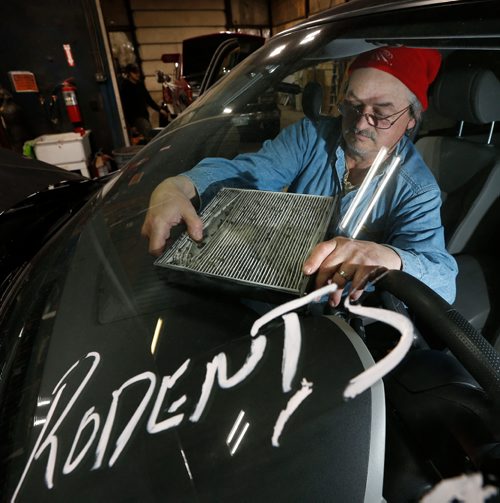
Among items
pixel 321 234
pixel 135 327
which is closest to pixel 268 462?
pixel 135 327

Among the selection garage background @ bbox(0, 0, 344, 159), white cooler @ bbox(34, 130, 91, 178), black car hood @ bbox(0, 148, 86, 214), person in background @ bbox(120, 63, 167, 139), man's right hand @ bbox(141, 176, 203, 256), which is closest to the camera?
man's right hand @ bbox(141, 176, 203, 256)

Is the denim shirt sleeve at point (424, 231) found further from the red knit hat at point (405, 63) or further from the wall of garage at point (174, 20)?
the wall of garage at point (174, 20)

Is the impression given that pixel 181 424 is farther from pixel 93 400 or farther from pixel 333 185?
pixel 333 185

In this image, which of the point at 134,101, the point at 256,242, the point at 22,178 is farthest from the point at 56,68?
the point at 256,242

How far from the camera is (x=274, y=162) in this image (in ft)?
4.23

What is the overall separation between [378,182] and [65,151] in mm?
4170

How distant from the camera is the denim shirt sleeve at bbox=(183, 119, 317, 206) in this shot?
1.11 meters

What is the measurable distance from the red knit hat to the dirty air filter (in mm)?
411

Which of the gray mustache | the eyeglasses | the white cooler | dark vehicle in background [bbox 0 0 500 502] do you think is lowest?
Answer: the white cooler

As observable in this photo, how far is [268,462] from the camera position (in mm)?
397

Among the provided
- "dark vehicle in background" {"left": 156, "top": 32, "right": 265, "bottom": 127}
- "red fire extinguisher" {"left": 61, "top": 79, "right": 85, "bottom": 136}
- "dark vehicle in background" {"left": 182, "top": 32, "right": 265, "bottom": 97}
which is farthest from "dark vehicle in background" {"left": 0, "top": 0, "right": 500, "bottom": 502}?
"red fire extinguisher" {"left": 61, "top": 79, "right": 85, "bottom": 136}

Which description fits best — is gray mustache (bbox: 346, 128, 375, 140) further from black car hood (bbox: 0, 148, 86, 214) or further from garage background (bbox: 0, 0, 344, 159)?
garage background (bbox: 0, 0, 344, 159)

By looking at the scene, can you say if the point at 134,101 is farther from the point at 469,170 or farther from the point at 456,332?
the point at 456,332

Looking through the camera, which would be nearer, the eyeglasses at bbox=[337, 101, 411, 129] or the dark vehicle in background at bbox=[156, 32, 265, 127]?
the eyeglasses at bbox=[337, 101, 411, 129]
